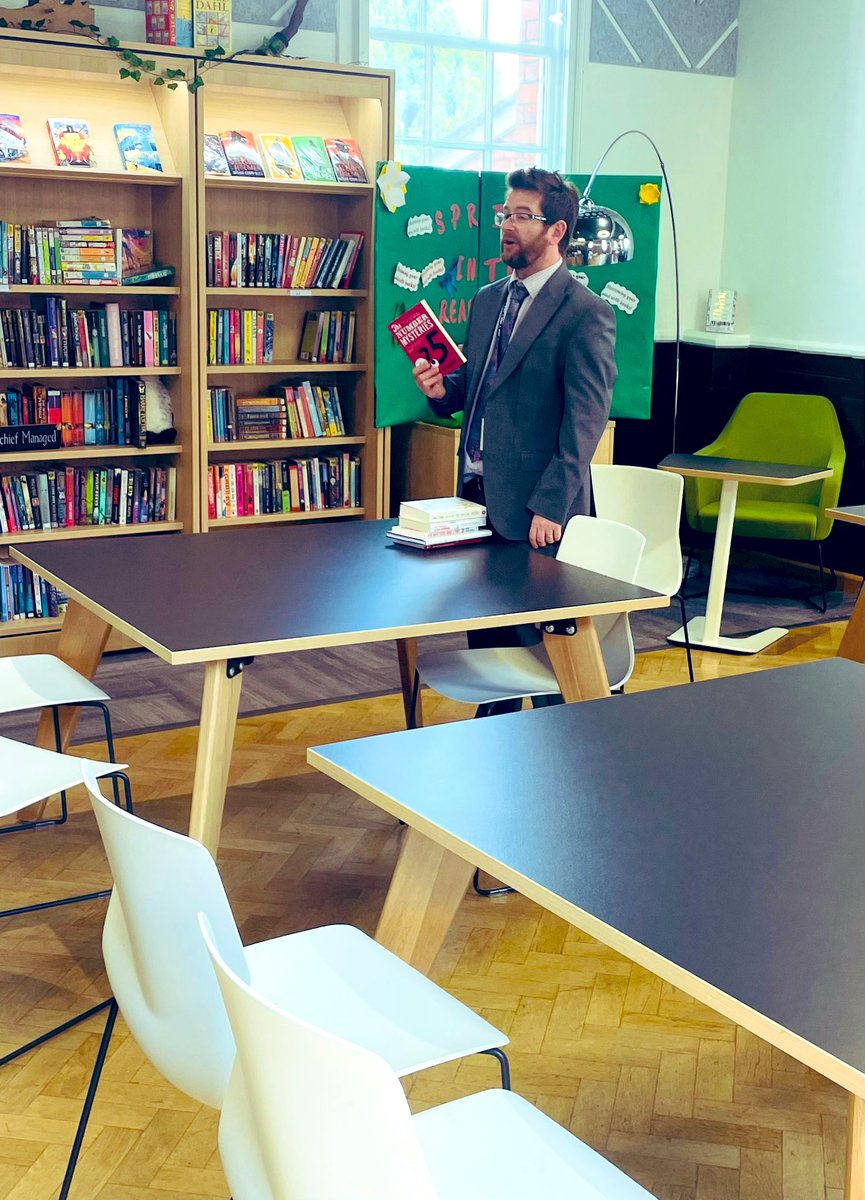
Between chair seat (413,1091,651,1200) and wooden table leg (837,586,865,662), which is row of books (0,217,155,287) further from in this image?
chair seat (413,1091,651,1200)

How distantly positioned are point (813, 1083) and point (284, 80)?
4.19 metres

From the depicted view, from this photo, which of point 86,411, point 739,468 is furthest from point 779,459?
point 86,411

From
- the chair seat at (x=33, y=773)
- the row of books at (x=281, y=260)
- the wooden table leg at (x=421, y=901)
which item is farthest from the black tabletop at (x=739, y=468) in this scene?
the wooden table leg at (x=421, y=901)

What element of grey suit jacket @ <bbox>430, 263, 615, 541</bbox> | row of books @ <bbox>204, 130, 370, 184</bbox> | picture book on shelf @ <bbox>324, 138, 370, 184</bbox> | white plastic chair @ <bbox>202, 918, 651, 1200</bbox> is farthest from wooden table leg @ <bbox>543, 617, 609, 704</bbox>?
picture book on shelf @ <bbox>324, 138, 370, 184</bbox>

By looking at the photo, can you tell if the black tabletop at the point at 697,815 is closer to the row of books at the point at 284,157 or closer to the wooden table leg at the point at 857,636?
the wooden table leg at the point at 857,636

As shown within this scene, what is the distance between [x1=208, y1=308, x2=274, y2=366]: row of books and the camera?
538cm

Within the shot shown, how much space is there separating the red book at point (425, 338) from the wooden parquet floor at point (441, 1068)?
1.28 m

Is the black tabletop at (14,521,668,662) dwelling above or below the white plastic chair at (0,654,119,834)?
above

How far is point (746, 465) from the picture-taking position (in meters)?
5.71

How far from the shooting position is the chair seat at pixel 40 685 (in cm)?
292

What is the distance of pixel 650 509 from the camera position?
4402 millimetres

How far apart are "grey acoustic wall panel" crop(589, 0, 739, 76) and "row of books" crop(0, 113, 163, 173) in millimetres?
2515

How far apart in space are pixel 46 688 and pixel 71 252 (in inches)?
100

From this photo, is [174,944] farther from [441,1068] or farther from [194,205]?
[194,205]
